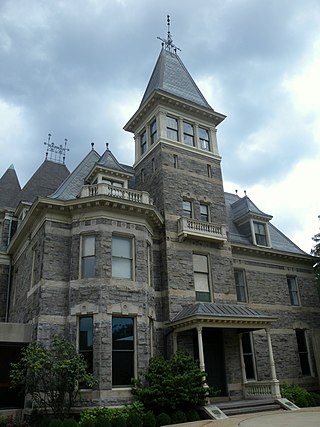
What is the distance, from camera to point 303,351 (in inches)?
921

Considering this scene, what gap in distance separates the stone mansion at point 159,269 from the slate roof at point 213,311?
96mm

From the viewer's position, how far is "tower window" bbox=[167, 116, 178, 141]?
73.5ft

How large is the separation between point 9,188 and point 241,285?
16.4m

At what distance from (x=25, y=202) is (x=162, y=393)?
42.0 ft

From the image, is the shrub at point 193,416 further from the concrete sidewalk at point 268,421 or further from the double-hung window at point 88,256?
the double-hung window at point 88,256

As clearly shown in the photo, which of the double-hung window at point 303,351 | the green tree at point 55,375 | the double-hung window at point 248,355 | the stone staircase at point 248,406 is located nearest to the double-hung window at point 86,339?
the green tree at point 55,375

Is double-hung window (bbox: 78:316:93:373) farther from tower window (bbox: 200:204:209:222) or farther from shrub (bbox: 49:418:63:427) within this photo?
tower window (bbox: 200:204:209:222)

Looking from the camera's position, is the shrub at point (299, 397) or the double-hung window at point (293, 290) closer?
the shrub at point (299, 397)

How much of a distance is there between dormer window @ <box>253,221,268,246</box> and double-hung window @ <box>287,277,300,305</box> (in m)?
2.84

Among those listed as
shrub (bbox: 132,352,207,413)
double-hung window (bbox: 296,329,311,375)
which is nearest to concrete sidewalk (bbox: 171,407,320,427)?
shrub (bbox: 132,352,207,413)

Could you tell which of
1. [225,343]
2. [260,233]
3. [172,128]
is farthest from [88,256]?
[260,233]

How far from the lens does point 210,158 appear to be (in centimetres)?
2312

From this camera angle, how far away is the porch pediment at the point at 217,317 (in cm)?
1665

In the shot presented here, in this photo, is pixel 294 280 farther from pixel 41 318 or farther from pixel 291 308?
pixel 41 318
